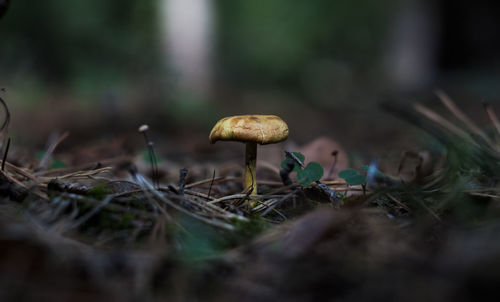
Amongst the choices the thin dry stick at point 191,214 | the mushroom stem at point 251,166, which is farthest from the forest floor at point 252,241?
the mushroom stem at point 251,166

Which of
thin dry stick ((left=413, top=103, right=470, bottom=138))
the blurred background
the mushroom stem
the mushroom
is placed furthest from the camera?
the blurred background

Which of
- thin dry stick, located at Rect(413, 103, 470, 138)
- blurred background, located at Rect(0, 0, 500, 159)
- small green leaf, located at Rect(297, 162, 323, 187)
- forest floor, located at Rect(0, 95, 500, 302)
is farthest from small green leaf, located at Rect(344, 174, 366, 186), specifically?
blurred background, located at Rect(0, 0, 500, 159)

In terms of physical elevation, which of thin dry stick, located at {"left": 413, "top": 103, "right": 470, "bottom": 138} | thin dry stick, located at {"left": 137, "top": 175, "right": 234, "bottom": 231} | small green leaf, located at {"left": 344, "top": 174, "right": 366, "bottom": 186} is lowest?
thin dry stick, located at {"left": 137, "top": 175, "right": 234, "bottom": 231}

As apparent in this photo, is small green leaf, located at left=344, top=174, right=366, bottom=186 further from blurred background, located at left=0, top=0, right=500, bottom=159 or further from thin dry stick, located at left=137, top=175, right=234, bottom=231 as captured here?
blurred background, located at left=0, top=0, right=500, bottom=159

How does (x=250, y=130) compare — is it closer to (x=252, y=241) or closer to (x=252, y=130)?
(x=252, y=130)

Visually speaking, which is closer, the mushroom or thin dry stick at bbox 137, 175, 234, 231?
thin dry stick at bbox 137, 175, 234, 231

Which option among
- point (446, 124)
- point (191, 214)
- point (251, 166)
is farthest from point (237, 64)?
point (191, 214)

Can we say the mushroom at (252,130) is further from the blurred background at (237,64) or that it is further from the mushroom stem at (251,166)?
the blurred background at (237,64)
